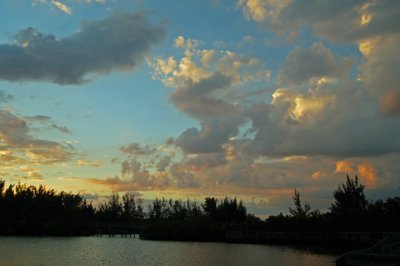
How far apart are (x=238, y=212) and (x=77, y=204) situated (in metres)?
73.1

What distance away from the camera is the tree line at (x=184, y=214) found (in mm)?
74562

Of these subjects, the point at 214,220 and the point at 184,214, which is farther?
the point at 184,214

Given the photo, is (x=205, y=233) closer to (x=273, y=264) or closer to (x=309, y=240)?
(x=309, y=240)

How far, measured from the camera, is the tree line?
74562 millimetres

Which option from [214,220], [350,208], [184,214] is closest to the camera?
[350,208]

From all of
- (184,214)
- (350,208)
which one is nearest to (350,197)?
(350,208)

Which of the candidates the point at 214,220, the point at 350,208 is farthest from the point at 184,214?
the point at 350,208

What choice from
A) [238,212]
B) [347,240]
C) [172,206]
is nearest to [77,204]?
[172,206]

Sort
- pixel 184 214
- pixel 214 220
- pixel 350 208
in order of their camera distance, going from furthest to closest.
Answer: pixel 184 214 < pixel 214 220 < pixel 350 208

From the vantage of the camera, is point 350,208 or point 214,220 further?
point 214,220

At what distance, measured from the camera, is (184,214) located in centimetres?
15512

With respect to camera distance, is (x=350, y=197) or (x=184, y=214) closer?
(x=350, y=197)

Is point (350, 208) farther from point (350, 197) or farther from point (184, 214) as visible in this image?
point (184, 214)

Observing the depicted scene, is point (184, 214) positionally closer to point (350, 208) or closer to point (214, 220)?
point (214, 220)
